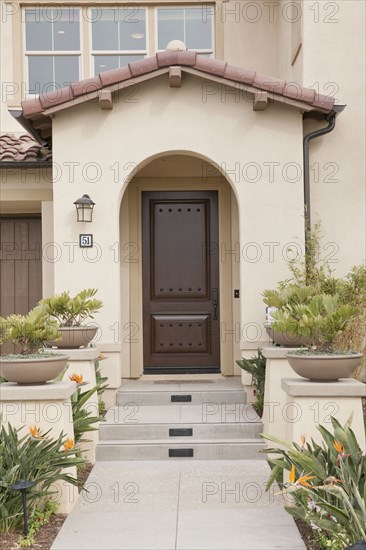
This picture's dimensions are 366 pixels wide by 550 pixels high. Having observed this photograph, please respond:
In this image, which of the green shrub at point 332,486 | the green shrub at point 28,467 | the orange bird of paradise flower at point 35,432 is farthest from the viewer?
the orange bird of paradise flower at point 35,432

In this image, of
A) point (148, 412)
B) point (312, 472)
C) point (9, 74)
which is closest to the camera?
point (312, 472)

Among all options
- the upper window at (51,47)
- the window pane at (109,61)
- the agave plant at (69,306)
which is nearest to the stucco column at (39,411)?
the agave plant at (69,306)

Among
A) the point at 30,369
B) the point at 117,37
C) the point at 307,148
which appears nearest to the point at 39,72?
the point at 117,37

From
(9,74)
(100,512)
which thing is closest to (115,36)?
(9,74)

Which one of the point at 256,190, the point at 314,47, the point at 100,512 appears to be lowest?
the point at 100,512

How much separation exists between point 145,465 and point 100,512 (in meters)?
1.74

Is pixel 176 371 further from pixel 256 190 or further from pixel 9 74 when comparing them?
pixel 9 74

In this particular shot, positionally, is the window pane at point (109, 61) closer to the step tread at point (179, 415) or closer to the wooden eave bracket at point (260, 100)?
the wooden eave bracket at point (260, 100)

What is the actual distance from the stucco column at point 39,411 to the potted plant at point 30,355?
18 centimetres

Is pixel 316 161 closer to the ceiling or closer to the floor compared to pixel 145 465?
closer to the ceiling

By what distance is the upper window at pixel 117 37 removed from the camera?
1466cm

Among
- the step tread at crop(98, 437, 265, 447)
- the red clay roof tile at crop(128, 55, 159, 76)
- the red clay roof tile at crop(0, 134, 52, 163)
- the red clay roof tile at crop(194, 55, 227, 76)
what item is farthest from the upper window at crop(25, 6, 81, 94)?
the step tread at crop(98, 437, 265, 447)

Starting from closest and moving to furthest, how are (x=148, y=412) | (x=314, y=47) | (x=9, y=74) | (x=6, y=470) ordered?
(x=6, y=470)
(x=148, y=412)
(x=314, y=47)
(x=9, y=74)

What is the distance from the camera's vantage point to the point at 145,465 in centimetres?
927
